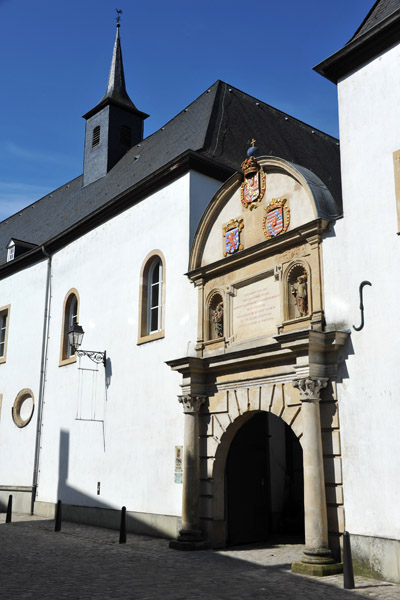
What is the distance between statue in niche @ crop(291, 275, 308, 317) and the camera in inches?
432

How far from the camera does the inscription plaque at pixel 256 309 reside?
11.6 meters

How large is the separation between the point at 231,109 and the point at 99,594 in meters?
13.7

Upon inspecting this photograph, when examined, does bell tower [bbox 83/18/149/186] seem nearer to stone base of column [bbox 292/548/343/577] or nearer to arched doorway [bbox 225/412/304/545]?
arched doorway [bbox 225/412/304/545]

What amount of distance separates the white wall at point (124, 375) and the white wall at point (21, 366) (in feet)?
3.19

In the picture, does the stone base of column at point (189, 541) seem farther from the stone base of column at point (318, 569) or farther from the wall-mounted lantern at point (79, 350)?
the wall-mounted lantern at point (79, 350)

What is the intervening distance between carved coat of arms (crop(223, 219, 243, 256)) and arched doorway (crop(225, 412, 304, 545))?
11.5 feet

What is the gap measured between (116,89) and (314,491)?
18.1 meters

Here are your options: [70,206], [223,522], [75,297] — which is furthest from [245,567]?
[70,206]

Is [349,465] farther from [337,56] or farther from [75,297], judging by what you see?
[75,297]

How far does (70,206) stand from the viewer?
22.1 meters

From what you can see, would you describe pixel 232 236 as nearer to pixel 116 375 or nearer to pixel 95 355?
pixel 116 375

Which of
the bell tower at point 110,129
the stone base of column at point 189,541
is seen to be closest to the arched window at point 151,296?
the stone base of column at point 189,541

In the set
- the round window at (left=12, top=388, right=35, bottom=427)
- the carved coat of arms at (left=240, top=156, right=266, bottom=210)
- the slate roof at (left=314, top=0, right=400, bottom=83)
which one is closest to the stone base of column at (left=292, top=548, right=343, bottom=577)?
the carved coat of arms at (left=240, top=156, right=266, bottom=210)

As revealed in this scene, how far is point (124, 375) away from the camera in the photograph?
1525 centimetres
